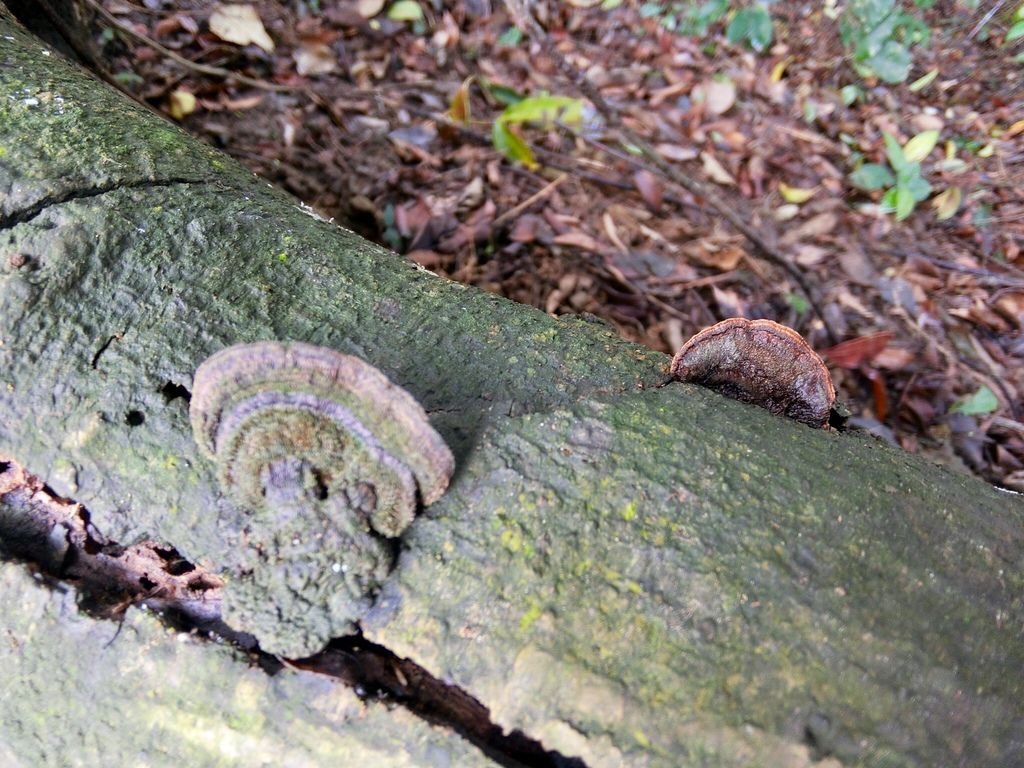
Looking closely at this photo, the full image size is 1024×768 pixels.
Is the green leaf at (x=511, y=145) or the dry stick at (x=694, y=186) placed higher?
the dry stick at (x=694, y=186)

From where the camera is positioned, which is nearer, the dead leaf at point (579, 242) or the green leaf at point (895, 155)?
the dead leaf at point (579, 242)

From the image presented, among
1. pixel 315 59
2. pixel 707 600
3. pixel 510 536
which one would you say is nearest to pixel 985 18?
pixel 315 59

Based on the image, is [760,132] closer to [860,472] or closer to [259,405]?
[860,472]

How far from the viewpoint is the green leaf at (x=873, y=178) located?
421cm

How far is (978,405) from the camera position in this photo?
127 inches

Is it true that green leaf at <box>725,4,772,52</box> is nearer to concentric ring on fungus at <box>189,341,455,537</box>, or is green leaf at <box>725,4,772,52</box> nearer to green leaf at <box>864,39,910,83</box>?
green leaf at <box>864,39,910,83</box>

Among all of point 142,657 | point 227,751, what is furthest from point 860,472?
point 142,657

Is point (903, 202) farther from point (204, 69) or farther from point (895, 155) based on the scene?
point (204, 69)

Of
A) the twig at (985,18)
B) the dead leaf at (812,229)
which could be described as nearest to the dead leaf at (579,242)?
the dead leaf at (812,229)

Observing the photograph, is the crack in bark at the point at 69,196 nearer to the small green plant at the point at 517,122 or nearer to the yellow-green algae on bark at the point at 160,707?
the yellow-green algae on bark at the point at 160,707

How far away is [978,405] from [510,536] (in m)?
2.82

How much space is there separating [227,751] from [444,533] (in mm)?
504

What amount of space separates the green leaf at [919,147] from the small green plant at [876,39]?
2.34ft

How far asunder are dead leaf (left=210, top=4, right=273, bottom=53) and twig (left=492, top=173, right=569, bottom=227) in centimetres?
176
